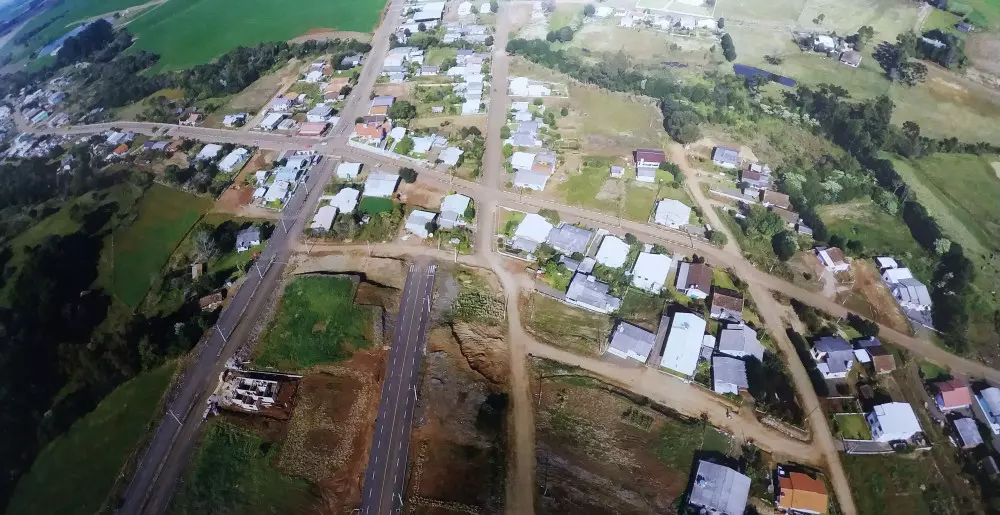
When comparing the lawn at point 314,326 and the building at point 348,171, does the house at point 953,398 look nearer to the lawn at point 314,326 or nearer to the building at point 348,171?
the lawn at point 314,326

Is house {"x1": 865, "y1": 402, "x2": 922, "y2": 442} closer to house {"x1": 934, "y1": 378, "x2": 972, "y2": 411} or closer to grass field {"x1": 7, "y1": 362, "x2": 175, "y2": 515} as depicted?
house {"x1": 934, "y1": 378, "x2": 972, "y2": 411}

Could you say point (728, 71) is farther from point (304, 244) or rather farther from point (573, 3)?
point (304, 244)

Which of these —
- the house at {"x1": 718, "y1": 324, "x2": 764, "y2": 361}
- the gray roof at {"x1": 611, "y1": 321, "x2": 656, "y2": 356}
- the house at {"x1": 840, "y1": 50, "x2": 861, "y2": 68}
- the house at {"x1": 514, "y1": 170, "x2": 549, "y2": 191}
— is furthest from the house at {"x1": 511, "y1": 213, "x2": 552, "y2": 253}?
the house at {"x1": 840, "y1": 50, "x2": 861, "y2": 68}

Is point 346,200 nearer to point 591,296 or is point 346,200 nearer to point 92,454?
point 591,296

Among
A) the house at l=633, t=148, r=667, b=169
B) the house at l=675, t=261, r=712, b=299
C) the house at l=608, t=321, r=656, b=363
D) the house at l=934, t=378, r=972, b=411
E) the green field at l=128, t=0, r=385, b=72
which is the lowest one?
the house at l=934, t=378, r=972, b=411

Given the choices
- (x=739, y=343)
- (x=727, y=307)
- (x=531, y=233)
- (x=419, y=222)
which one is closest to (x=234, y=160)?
(x=419, y=222)
